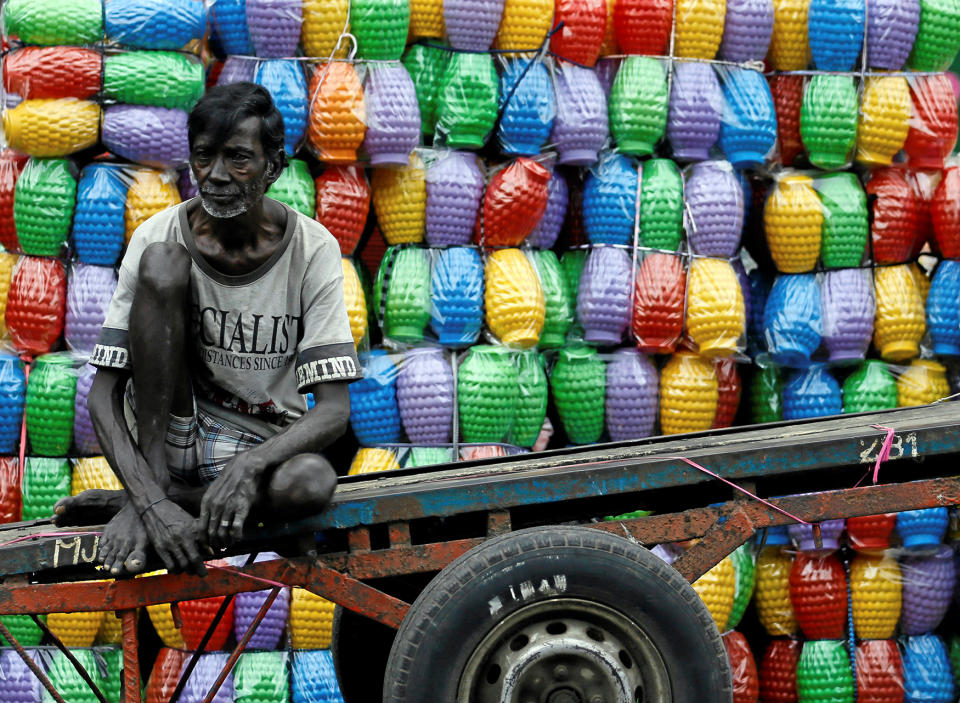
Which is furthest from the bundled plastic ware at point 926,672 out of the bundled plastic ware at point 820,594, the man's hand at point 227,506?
the man's hand at point 227,506

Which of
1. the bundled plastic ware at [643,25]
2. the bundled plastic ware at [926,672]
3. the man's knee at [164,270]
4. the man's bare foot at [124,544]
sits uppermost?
the bundled plastic ware at [643,25]

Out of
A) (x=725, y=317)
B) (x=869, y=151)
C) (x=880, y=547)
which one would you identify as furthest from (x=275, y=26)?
(x=880, y=547)

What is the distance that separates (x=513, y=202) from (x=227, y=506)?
1.99 meters

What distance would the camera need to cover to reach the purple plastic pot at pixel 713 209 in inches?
190

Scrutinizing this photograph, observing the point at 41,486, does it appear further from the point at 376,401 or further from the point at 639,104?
the point at 639,104

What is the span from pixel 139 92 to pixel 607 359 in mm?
1861

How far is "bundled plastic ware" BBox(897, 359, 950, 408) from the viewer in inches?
194

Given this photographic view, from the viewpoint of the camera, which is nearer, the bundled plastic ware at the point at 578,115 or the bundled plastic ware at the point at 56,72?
the bundled plastic ware at the point at 56,72

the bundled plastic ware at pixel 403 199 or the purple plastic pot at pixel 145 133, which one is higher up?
the purple plastic pot at pixel 145 133

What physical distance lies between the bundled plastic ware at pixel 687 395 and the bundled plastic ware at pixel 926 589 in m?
0.93

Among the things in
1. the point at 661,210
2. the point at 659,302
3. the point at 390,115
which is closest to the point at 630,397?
A: the point at 659,302

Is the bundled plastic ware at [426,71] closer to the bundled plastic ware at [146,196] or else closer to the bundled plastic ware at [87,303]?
the bundled plastic ware at [146,196]

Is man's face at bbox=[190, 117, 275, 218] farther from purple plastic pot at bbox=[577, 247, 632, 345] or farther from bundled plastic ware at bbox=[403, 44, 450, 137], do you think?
purple plastic pot at bbox=[577, 247, 632, 345]

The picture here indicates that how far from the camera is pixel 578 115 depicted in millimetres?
4699
